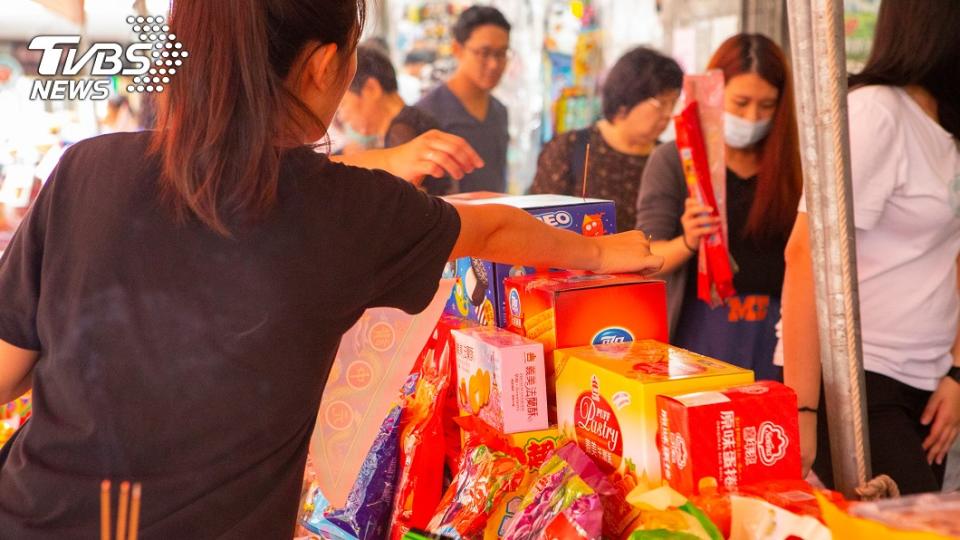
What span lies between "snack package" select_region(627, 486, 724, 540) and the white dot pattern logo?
0.64 metres

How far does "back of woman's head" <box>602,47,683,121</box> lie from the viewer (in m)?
3.19

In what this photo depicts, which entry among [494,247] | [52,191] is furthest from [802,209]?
[52,191]

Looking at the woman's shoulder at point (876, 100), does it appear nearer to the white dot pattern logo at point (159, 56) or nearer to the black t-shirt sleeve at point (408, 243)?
the black t-shirt sleeve at point (408, 243)

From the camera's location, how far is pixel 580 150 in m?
3.16

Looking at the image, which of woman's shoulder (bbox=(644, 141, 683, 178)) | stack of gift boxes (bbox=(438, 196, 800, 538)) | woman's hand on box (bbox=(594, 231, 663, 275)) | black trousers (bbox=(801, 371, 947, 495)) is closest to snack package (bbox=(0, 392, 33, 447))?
stack of gift boxes (bbox=(438, 196, 800, 538))

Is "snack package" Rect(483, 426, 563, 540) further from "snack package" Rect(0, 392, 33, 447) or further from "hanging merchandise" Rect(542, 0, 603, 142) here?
"hanging merchandise" Rect(542, 0, 603, 142)

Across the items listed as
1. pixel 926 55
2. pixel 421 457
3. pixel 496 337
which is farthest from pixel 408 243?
pixel 926 55

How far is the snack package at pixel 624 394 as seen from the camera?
1.06 metres

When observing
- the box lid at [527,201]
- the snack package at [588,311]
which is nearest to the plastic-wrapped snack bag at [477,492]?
the snack package at [588,311]

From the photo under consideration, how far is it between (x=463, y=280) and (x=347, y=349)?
9.4 inches

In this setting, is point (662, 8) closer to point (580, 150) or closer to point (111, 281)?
point (580, 150)

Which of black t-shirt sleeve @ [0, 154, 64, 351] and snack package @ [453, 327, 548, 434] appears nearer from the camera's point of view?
black t-shirt sleeve @ [0, 154, 64, 351]

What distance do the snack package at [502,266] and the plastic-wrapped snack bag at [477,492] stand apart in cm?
24

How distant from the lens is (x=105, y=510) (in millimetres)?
940
